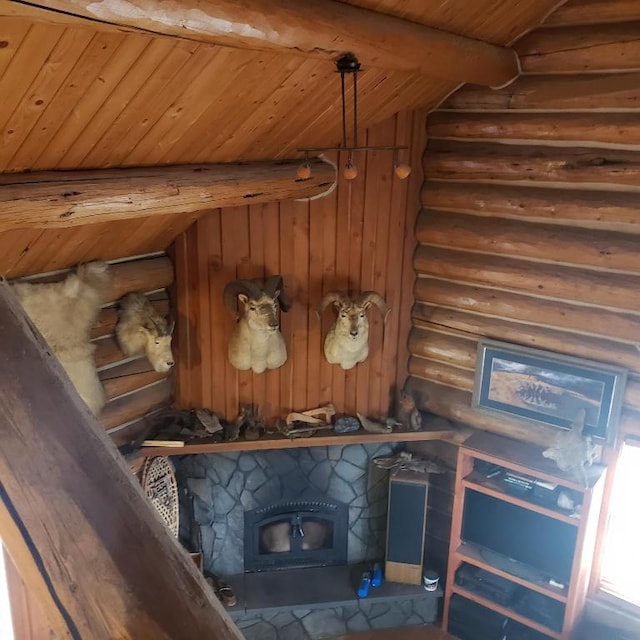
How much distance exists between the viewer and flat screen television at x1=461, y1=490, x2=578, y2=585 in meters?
5.05

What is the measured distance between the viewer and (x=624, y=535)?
513cm

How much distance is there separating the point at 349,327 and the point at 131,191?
2.11 meters

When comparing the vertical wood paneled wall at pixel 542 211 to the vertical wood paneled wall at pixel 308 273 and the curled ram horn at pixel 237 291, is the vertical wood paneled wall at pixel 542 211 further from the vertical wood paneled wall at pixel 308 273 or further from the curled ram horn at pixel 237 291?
the curled ram horn at pixel 237 291

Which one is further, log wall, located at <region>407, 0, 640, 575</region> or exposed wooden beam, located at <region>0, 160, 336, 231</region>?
log wall, located at <region>407, 0, 640, 575</region>

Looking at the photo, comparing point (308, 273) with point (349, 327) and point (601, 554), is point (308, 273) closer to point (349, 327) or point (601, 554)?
point (349, 327)

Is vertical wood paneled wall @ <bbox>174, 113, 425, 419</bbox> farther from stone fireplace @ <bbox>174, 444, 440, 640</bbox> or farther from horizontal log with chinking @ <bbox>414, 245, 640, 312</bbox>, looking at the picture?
stone fireplace @ <bbox>174, 444, 440, 640</bbox>

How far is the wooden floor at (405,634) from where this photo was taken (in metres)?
5.58

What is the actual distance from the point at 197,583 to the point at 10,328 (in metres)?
0.48

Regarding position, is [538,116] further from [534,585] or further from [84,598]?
[84,598]

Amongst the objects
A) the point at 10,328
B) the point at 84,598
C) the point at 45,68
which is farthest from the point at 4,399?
the point at 45,68

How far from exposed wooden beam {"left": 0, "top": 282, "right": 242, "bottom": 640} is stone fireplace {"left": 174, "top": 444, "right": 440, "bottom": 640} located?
480 centimetres

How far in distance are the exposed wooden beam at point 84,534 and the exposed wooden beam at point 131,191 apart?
245 centimetres

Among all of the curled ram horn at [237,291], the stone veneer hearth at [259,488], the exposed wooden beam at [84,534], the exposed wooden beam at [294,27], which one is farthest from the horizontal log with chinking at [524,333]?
the exposed wooden beam at [84,534]

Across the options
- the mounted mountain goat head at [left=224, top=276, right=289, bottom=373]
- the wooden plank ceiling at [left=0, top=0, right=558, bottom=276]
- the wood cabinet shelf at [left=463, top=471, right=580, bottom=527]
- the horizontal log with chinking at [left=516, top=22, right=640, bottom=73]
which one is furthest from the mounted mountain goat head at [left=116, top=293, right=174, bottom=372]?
the horizontal log with chinking at [left=516, top=22, right=640, bottom=73]
